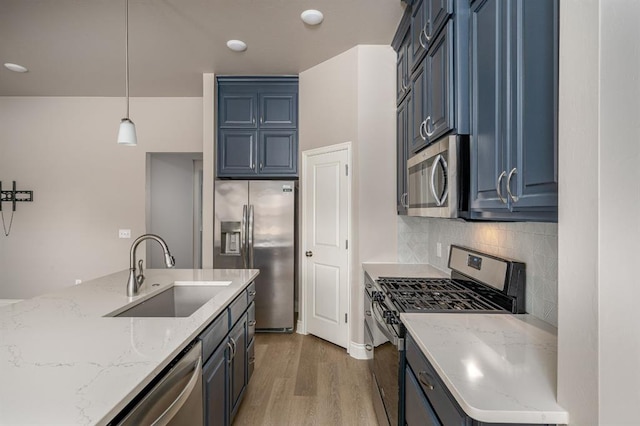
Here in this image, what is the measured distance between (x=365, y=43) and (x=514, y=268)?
95.3 inches

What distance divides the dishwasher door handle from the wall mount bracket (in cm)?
481

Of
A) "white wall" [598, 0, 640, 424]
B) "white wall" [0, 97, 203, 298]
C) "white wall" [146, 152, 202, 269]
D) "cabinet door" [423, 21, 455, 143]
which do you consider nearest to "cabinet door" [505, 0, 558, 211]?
"white wall" [598, 0, 640, 424]

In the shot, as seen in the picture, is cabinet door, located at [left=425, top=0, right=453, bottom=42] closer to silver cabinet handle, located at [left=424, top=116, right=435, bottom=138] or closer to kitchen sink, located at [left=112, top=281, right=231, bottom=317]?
silver cabinet handle, located at [left=424, top=116, right=435, bottom=138]

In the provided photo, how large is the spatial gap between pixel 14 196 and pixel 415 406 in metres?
5.65

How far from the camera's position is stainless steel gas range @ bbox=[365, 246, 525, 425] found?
1.55m

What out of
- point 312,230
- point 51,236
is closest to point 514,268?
point 312,230

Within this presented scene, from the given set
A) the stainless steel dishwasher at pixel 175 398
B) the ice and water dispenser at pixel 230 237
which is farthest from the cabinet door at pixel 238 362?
the ice and water dispenser at pixel 230 237

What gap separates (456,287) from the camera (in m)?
2.03

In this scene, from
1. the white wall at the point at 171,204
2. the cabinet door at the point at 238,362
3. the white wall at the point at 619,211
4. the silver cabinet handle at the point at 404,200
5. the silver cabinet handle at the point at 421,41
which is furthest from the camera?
the white wall at the point at 171,204

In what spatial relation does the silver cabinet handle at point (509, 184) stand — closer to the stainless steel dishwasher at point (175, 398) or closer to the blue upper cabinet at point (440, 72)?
the blue upper cabinet at point (440, 72)

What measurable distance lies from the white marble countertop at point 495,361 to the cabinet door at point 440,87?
925 millimetres

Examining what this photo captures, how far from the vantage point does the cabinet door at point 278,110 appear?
150 inches

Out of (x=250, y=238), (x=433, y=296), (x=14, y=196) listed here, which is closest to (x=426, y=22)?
(x=433, y=296)

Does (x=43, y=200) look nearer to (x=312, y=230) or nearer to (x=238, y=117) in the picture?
(x=238, y=117)
